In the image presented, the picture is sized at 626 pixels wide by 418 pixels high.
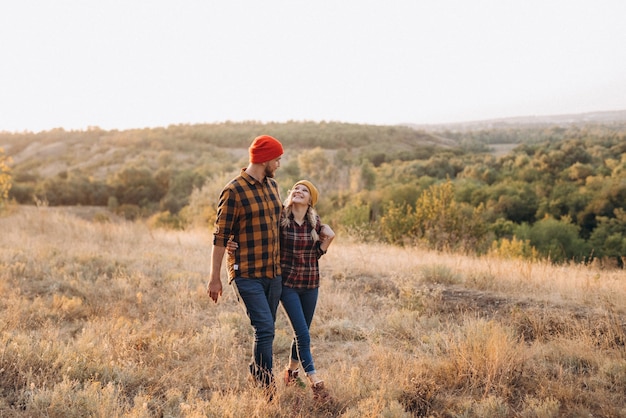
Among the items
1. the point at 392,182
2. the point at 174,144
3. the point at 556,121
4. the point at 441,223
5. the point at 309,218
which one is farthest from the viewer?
the point at 556,121

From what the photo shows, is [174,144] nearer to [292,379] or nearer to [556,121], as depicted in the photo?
[556,121]

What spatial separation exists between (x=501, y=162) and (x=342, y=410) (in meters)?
51.2

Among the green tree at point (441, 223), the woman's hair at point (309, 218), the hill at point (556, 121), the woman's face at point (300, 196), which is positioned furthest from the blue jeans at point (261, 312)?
the hill at point (556, 121)

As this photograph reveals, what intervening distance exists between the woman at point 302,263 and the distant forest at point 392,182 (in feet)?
25.5

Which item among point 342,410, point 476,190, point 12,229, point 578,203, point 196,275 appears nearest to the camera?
point 342,410

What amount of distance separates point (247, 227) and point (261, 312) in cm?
66

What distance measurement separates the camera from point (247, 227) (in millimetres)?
3789

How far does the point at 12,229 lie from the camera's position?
13016mm

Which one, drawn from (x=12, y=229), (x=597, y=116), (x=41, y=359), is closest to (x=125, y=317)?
(x=41, y=359)

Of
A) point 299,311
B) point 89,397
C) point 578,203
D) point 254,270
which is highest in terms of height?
point 254,270

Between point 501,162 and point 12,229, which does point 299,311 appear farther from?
point 501,162

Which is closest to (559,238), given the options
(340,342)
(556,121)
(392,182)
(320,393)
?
(392,182)

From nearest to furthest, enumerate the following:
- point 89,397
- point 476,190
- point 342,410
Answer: point 89,397
point 342,410
point 476,190

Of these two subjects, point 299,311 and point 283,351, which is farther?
point 283,351
